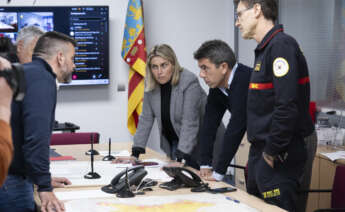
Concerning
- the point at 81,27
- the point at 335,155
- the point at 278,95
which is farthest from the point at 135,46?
the point at 278,95

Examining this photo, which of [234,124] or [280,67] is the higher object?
[280,67]

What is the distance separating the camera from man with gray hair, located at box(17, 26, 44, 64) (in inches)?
118

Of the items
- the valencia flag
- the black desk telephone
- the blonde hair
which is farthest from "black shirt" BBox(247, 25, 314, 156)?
the valencia flag

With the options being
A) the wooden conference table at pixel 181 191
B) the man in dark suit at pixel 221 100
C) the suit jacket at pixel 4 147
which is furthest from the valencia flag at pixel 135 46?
the suit jacket at pixel 4 147

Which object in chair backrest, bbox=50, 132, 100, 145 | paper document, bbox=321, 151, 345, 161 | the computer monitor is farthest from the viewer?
the computer monitor

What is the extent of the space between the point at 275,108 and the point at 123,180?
0.77 meters

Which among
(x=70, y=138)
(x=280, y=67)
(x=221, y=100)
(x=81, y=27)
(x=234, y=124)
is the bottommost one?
(x=70, y=138)

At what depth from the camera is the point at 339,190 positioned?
2.41 m

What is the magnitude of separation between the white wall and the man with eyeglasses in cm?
345

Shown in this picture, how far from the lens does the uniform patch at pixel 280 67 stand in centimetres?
205

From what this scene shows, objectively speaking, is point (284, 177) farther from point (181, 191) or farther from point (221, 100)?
point (221, 100)

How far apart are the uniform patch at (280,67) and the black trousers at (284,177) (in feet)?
1.08

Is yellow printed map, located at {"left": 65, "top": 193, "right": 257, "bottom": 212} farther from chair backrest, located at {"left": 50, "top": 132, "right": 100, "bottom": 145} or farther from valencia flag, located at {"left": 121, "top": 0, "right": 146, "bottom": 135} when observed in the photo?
valencia flag, located at {"left": 121, "top": 0, "right": 146, "bottom": 135}

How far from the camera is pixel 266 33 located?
2.23 m
